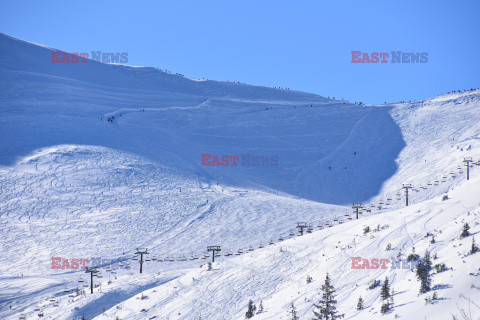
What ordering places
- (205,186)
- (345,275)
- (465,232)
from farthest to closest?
(205,186) < (345,275) < (465,232)

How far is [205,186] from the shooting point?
174 ft

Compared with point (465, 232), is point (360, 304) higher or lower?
lower

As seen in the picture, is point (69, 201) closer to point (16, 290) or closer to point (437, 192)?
point (16, 290)

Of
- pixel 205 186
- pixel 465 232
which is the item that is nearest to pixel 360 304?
pixel 465 232

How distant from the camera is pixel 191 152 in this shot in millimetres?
67688

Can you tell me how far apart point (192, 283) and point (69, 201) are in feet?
101

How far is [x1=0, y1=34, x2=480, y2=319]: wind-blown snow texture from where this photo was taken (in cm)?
1853

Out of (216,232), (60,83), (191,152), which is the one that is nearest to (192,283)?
(216,232)

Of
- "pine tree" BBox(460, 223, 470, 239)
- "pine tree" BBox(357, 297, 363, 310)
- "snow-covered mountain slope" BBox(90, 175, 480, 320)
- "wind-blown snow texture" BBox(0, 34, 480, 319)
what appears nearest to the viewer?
"snow-covered mountain slope" BBox(90, 175, 480, 320)

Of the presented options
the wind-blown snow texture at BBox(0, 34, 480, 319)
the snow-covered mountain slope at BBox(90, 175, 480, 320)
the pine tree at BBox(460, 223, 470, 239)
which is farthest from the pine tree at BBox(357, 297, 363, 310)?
the pine tree at BBox(460, 223, 470, 239)

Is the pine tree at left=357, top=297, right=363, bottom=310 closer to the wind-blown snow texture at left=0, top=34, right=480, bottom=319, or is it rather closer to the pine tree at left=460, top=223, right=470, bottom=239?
the wind-blown snow texture at left=0, top=34, right=480, bottom=319

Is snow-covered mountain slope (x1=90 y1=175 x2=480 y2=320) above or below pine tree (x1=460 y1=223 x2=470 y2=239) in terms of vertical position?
below

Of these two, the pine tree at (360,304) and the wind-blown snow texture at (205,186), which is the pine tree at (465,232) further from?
the pine tree at (360,304)

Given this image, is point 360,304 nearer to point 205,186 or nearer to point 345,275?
point 345,275
